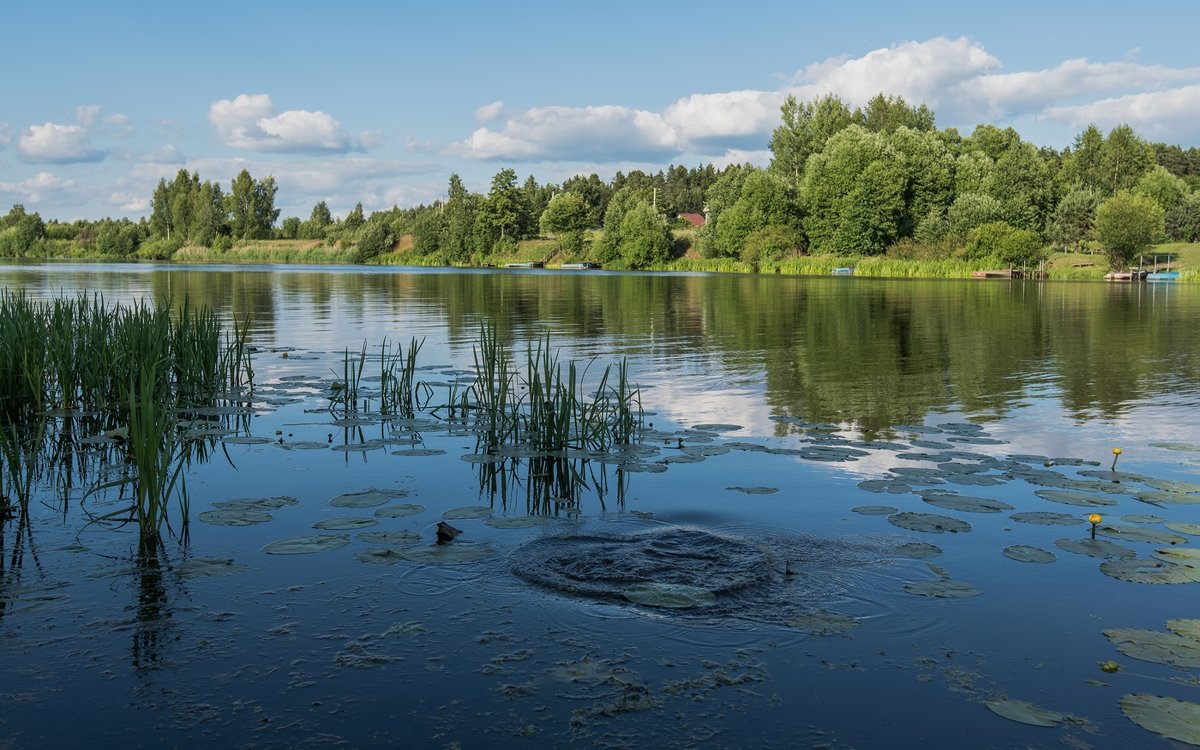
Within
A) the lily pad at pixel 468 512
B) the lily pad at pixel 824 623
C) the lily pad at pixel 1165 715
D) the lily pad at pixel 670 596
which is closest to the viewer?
the lily pad at pixel 1165 715

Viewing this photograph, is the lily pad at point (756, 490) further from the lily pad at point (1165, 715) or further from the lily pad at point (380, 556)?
the lily pad at point (1165, 715)

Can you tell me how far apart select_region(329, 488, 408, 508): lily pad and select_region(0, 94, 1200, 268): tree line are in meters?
87.6

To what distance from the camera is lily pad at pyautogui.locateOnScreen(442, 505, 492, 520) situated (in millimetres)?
8812

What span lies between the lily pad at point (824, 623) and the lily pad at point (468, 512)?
3.59 metres

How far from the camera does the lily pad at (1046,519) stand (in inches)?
338

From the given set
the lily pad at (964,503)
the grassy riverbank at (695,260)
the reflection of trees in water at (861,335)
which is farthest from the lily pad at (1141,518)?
the grassy riverbank at (695,260)

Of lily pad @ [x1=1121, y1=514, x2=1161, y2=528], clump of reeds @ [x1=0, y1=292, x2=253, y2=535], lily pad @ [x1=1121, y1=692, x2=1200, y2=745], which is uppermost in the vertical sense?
clump of reeds @ [x1=0, y1=292, x2=253, y2=535]

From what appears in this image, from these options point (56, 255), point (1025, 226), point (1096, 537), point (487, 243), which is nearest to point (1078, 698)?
point (1096, 537)

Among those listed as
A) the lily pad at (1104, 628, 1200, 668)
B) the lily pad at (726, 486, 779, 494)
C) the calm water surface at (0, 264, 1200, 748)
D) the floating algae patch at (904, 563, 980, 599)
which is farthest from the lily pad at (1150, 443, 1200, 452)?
the lily pad at (1104, 628, 1200, 668)

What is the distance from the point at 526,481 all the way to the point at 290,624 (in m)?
4.35

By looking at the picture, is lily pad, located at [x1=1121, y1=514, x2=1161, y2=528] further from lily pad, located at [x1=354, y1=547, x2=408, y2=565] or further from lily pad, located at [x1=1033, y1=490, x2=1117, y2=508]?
lily pad, located at [x1=354, y1=547, x2=408, y2=565]

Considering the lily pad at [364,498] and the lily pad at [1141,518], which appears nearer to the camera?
the lily pad at [1141,518]

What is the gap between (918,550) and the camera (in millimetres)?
7762

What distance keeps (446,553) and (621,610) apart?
1805 mm
